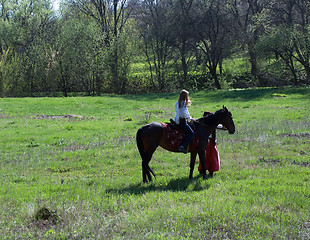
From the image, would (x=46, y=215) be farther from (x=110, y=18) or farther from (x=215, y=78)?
(x=110, y=18)

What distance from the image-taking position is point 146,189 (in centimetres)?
916

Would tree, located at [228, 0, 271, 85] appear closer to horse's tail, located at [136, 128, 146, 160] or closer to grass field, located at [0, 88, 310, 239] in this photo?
grass field, located at [0, 88, 310, 239]

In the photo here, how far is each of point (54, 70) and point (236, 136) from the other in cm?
4303

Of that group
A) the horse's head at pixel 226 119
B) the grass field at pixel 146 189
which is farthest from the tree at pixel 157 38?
the horse's head at pixel 226 119

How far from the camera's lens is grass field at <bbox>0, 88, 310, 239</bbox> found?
245 inches

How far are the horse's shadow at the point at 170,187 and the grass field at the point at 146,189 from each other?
3 centimetres

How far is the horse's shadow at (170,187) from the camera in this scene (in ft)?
29.5

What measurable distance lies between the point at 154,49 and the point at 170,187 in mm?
47527

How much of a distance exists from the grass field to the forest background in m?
32.1

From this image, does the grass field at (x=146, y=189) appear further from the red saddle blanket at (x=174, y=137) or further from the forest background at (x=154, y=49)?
the forest background at (x=154, y=49)

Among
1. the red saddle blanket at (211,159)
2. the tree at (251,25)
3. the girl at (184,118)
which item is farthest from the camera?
the tree at (251,25)

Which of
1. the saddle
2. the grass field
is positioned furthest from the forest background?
the saddle

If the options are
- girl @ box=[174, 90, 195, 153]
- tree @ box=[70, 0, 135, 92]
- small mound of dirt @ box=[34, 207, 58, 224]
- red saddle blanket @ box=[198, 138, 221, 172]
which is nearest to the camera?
small mound of dirt @ box=[34, 207, 58, 224]

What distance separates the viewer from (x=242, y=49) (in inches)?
1998
